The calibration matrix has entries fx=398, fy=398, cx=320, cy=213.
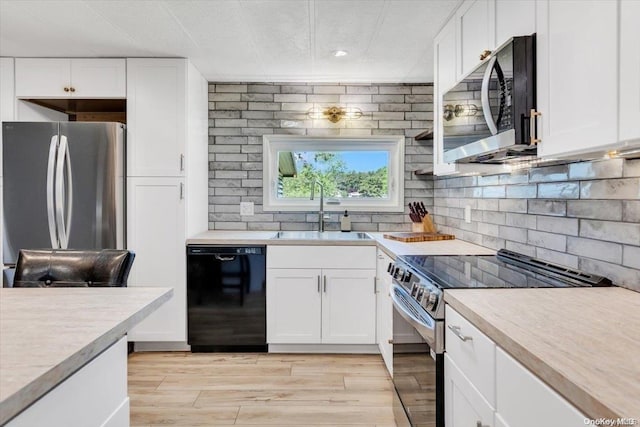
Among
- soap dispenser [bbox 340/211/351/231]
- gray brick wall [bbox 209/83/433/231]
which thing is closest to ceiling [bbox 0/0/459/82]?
gray brick wall [bbox 209/83/433/231]

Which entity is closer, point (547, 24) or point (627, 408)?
point (627, 408)

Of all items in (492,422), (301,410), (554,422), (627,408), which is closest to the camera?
(627,408)

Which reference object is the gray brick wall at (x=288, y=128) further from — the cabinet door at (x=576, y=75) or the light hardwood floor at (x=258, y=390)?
the cabinet door at (x=576, y=75)

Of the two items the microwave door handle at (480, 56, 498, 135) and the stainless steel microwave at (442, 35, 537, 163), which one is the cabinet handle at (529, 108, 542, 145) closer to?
the stainless steel microwave at (442, 35, 537, 163)

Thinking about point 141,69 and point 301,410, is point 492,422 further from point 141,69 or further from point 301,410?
point 141,69

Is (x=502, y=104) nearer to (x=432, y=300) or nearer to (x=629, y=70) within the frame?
(x=629, y=70)

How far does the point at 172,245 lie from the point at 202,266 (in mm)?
285

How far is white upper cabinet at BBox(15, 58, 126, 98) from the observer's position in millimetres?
3018

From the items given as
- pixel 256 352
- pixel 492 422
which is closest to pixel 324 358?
pixel 256 352

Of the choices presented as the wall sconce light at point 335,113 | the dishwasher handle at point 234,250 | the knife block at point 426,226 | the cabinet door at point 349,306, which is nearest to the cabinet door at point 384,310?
the cabinet door at point 349,306

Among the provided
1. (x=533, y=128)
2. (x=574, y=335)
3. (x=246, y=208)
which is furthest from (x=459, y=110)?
(x=246, y=208)

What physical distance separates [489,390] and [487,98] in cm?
106

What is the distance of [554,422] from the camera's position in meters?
0.74

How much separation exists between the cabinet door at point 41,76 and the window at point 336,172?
5.47ft
